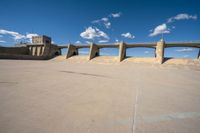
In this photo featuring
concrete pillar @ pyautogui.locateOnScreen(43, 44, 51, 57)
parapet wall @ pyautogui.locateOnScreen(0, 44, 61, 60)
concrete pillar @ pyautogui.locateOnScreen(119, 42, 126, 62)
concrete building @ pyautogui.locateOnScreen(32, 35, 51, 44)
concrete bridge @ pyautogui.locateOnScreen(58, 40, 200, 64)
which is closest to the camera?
concrete bridge @ pyautogui.locateOnScreen(58, 40, 200, 64)

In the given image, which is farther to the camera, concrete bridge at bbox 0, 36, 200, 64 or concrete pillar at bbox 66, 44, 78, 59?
concrete pillar at bbox 66, 44, 78, 59

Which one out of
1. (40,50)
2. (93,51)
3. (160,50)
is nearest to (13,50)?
→ (40,50)

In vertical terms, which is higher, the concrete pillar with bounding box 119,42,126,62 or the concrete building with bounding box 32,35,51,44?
the concrete building with bounding box 32,35,51,44

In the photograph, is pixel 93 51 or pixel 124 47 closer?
pixel 124 47

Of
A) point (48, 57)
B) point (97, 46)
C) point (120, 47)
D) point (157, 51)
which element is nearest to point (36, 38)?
point (48, 57)

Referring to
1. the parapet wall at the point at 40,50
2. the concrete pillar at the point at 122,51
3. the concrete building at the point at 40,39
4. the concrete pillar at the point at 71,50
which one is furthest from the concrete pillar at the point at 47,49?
the concrete pillar at the point at 122,51

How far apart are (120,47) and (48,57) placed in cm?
2745

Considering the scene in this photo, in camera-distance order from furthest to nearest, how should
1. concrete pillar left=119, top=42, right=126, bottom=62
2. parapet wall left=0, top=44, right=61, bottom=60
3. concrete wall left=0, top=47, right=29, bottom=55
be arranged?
parapet wall left=0, top=44, right=61, bottom=60
concrete wall left=0, top=47, right=29, bottom=55
concrete pillar left=119, top=42, right=126, bottom=62

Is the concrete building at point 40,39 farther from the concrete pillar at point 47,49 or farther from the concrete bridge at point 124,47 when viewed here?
the concrete bridge at point 124,47

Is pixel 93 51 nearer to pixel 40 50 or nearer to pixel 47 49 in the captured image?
pixel 47 49

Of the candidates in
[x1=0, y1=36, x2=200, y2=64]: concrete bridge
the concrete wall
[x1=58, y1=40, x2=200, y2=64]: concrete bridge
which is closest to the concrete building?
[x1=0, y1=36, x2=200, y2=64]: concrete bridge

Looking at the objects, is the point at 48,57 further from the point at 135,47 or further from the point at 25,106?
the point at 25,106

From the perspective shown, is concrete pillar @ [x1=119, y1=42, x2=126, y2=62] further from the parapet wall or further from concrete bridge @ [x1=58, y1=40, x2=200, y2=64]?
the parapet wall

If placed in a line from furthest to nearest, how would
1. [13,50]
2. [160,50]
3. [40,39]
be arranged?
1. [40,39]
2. [13,50]
3. [160,50]
